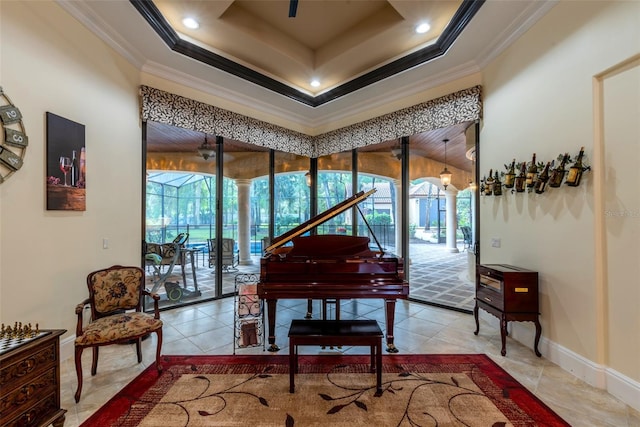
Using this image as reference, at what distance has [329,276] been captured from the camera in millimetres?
2820

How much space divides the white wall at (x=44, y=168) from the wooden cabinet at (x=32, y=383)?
1.09m

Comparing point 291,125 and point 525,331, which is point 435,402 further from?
point 291,125

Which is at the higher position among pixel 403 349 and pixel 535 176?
pixel 535 176

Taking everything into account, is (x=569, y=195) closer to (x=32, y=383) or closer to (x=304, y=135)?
(x=32, y=383)

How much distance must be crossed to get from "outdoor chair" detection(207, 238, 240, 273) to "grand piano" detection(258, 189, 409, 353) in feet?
7.69

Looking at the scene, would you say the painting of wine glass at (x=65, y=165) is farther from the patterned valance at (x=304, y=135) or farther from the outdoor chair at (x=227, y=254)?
the outdoor chair at (x=227, y=254)

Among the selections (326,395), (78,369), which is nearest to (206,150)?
(78,369)

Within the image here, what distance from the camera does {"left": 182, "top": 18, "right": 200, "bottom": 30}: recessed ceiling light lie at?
337cm

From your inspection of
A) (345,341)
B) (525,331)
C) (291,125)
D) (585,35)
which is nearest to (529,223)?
(525,331)

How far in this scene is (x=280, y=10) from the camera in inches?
138

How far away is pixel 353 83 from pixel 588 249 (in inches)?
150

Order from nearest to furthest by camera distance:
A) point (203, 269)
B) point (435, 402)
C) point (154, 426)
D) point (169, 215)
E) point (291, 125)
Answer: point (154, 426)
point (435, 402)
point (169, 215)
point (203, 269)
point (291, 125)

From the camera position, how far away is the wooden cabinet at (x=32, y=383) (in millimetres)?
1488

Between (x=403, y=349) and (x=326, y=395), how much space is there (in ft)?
3.86
